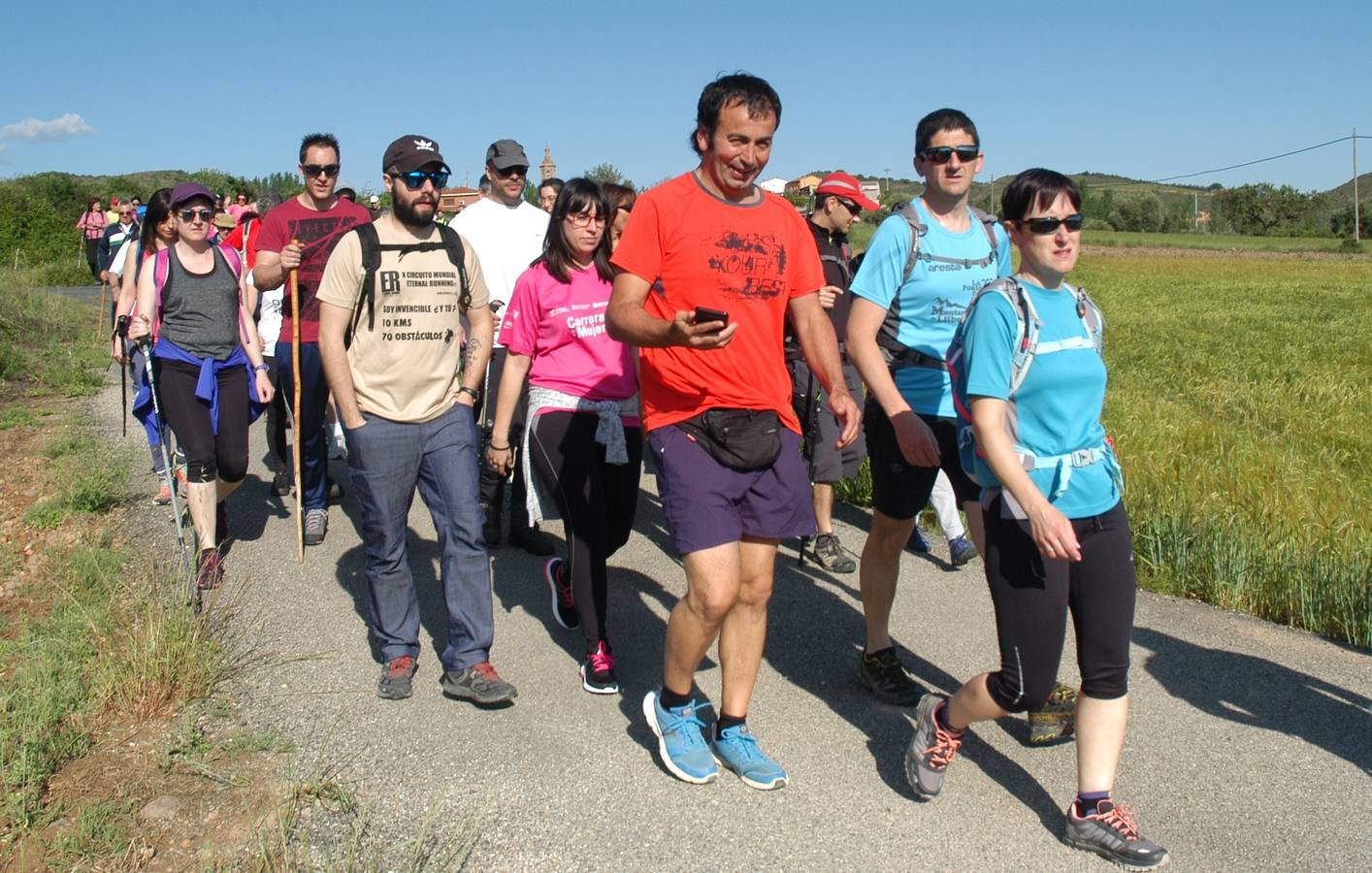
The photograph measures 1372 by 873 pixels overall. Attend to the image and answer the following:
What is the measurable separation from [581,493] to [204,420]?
8.26ft

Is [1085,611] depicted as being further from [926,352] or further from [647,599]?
[647,599]

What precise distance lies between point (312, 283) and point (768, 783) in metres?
4.44

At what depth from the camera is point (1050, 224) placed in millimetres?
3281

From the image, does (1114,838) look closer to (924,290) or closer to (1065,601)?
(1065,601)

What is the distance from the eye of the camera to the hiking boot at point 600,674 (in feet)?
15.0

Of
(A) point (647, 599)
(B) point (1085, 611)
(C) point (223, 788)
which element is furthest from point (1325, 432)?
(C) point (223, 788)

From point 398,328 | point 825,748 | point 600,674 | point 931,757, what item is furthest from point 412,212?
point 931,757

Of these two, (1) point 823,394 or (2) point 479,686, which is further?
(1) point 823,394

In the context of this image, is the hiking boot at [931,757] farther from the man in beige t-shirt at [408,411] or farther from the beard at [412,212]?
the beard at [412,212]

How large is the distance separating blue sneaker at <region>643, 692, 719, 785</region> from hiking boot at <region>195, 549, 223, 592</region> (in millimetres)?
2917

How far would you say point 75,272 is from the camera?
35031mm

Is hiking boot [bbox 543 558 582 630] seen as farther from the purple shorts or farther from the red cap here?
the red cap

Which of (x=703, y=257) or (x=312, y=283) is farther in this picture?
(x=312, y=283)

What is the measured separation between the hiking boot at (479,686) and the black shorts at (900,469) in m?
1.57
